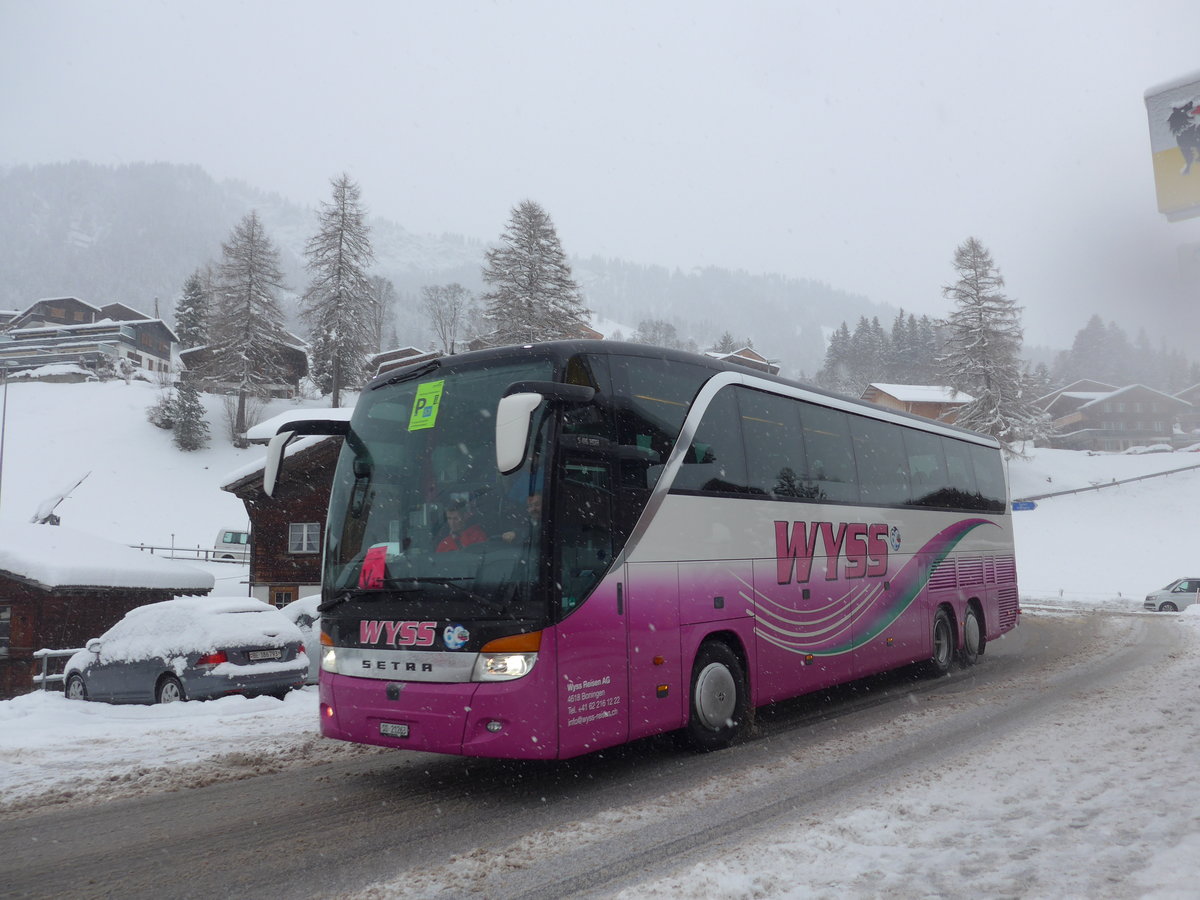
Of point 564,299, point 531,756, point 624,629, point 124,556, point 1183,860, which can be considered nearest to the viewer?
point 1183,860

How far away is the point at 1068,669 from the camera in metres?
13.3

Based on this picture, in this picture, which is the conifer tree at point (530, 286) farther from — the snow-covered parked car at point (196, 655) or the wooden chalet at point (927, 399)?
the snow-covered parked car at point (196, 655)

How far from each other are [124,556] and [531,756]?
23614mm

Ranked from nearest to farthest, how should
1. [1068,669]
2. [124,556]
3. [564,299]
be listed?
1. [1068,669]
2. [124,556]
3. [564,299]

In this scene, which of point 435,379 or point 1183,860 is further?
point 435,379

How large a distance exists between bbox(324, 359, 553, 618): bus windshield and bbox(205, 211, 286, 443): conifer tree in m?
60.2

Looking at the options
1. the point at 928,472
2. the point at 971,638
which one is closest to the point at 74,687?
the point at 928,472

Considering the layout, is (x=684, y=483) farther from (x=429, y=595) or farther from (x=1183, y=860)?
(x=1183, y=860)

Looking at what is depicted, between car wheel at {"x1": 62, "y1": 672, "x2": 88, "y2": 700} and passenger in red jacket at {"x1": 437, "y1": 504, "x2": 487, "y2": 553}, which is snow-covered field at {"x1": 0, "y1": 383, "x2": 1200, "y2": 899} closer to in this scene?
car wheel at {"x1": 62, "y1": 672, "x2": 88, "y2": 700}

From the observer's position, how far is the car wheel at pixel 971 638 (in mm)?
13984

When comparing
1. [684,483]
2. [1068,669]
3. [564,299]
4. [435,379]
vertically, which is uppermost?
[564,299]

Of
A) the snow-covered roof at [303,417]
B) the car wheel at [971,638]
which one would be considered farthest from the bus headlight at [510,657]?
the car wheel at [971,638]

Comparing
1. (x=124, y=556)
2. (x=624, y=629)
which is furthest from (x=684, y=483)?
(x=124, y=556)

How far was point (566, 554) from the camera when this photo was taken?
21.2 ft
